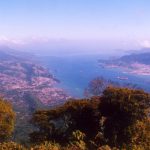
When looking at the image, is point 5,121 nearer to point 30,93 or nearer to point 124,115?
point 124,115

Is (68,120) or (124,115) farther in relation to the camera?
(68,120)

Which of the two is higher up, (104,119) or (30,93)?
(104,119)

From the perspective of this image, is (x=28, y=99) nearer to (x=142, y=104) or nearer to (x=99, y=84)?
(x=99, y=84)

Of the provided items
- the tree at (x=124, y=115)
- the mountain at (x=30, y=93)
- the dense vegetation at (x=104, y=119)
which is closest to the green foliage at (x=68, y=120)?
the dense vegetation at (x=104, y=119)

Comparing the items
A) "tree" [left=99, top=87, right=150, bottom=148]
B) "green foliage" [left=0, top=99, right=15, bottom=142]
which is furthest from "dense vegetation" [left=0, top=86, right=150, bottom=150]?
"green foliage" [left=0, top=99, right=15, bottom=142]

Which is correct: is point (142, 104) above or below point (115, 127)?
above

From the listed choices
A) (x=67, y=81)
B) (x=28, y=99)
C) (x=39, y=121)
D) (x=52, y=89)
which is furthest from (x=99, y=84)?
(x=67, y=81)

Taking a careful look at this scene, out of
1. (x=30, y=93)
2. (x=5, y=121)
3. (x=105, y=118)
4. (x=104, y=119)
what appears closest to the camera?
(x=104, y=119)

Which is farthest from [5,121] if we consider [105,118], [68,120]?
[105,118]

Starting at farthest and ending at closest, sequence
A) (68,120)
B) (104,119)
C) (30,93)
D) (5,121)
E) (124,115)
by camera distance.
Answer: (30,93)
(5,121)
(68,120)
(124,115)
(104,119)

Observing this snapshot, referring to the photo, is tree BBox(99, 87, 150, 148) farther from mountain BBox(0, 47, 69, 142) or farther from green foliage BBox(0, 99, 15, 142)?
mountain BBox(0, 47, 69, 142)

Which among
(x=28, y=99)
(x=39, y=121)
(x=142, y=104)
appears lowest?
(x=28, y=99)
